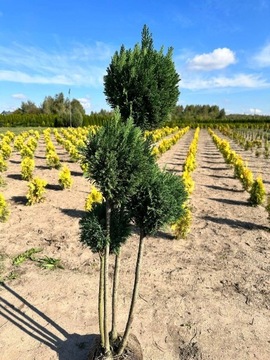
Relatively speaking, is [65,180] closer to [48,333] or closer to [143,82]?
[48,333]

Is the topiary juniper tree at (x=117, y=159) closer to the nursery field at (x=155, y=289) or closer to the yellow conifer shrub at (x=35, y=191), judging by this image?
the nursery field at (x=155, y=289)

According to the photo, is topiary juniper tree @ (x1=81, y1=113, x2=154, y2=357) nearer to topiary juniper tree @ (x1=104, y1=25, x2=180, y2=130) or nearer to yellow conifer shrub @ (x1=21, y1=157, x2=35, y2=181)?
topiary juniper tree @ (x1=104, y1=25, x2=180, y2=130)

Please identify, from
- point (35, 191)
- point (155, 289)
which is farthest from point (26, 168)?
point (155, 289)

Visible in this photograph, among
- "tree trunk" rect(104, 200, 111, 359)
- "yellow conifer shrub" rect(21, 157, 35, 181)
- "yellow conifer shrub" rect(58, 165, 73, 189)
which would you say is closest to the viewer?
"tree trunk" rect(104, 200, 111, 359)

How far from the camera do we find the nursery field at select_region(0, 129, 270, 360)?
3.97 meters

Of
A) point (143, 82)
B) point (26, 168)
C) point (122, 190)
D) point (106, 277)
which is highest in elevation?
point (143, 82)

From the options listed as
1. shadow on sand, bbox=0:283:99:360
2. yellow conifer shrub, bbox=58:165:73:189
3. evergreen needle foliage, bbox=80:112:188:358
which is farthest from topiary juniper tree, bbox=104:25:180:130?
yellow conifer shrub, bbox=58:165:73:189

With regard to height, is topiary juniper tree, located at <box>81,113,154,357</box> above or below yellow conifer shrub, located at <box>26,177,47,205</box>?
above

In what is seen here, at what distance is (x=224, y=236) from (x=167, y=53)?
5185 mm

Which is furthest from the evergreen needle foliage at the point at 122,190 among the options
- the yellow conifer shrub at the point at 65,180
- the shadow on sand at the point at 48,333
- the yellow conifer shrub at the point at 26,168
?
the yellow conifer shrub at the point at 26,168

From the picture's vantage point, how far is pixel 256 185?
947cm

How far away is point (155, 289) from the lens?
16.9 feet

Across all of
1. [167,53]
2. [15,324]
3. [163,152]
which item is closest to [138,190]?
[167,53]

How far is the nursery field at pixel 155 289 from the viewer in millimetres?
3971
